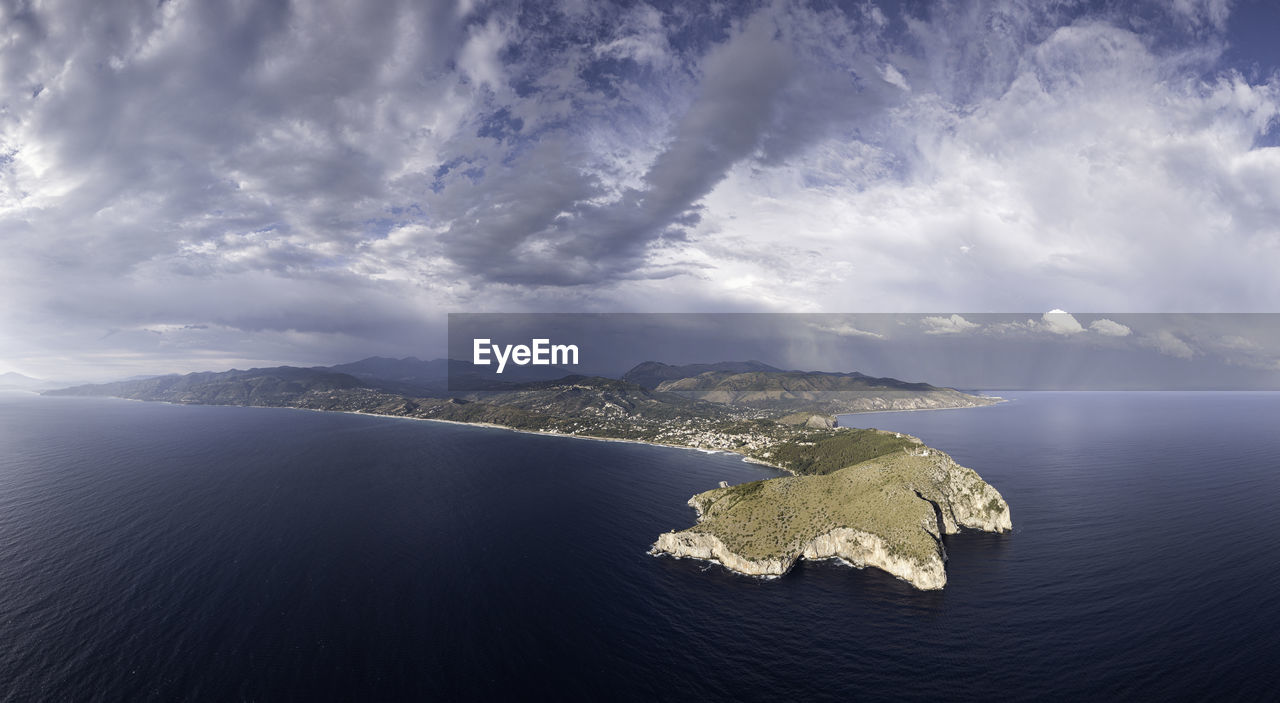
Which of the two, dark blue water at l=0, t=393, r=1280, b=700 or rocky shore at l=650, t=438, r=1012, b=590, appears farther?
rocky shore at l=650, t=438, r=1012, b=590

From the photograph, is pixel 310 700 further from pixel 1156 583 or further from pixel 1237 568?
pixel 1237 568

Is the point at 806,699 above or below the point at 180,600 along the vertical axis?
below

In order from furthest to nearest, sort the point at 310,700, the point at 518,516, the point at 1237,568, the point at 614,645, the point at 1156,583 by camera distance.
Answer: the point at 518,516, the point at 1237,568, the point at 1156,583, the point at 614,645, the point at 310,700

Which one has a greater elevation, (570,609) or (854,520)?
(854,520)

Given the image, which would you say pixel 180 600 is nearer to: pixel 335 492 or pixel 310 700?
pixel 310 700

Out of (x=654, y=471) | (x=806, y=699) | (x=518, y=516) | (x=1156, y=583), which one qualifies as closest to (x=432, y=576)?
(x=518, y=516)

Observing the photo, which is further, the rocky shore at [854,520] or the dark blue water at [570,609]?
the rocky shore at [854,520]

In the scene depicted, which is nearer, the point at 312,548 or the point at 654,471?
the point at 312,548

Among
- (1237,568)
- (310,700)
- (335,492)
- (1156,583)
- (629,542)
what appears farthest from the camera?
(335,492)

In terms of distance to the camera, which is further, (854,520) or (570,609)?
(854,520)
